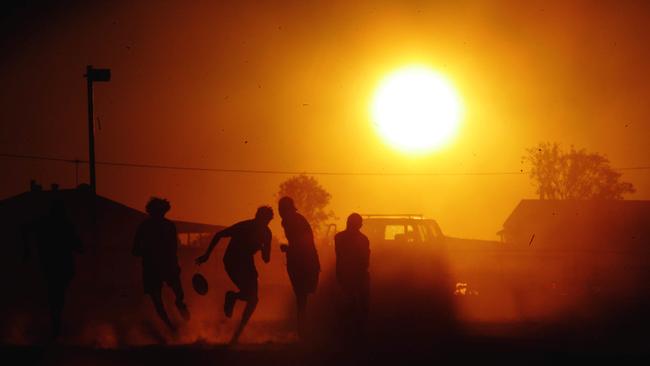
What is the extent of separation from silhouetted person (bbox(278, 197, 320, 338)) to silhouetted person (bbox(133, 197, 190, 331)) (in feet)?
6.06

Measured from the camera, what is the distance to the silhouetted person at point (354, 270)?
13633 mm

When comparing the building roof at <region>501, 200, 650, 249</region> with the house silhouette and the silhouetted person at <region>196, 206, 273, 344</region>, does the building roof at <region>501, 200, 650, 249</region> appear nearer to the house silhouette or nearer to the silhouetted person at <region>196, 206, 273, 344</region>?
the house silhouette

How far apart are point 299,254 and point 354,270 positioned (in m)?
0.90

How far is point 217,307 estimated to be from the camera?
2217cm

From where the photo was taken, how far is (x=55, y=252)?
14.3m

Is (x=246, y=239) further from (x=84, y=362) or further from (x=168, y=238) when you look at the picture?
(x=84, y=362)

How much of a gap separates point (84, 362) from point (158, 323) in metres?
6.45

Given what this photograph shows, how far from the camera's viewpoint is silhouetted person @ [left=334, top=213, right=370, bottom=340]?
1363cm

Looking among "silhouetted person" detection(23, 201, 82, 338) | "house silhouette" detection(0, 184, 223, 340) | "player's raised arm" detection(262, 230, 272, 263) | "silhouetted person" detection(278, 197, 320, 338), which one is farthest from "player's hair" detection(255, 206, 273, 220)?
"house silhouette" detection(0, 184, 223, 340)

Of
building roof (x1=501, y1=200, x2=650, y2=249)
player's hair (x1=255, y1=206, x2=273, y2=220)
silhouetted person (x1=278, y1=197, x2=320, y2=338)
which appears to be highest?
player's hair (x1=255, y1=206, x2=273, y2=220)

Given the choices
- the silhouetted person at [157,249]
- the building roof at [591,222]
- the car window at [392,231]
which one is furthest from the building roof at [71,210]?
the silhouetted person at [157,249]

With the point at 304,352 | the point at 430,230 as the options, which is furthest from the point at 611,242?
the point at 304,352

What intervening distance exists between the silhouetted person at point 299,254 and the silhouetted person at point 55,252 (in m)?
3.27

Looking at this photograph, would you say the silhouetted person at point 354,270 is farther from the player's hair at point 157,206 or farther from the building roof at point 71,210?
the building roof at point 71,210
